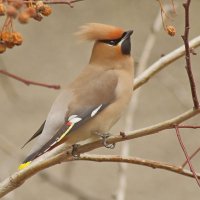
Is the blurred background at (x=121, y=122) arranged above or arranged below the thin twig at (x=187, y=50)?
below

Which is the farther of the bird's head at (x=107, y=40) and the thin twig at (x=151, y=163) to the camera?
the bird's head at (x=107, y=40)

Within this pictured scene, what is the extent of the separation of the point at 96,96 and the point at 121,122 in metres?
2.53

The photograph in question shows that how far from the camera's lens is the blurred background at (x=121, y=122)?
4691mm

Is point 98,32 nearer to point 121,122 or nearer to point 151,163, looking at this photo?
point 151,163

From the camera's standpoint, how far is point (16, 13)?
5.22 feet

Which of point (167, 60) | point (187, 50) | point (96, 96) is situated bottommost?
point (96, 96)

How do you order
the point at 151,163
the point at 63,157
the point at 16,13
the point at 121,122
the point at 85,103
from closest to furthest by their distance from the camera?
the point at 16,13 < the point at 151,163 < the point at 63,157 < the point at 85,103 < the point at 121,122

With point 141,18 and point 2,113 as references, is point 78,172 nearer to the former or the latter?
point 2,113

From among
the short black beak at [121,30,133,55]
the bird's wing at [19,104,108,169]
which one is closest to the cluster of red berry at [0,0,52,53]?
the bird's wing at [19,104,108,169]

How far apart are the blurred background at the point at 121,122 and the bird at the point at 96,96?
1802 mm

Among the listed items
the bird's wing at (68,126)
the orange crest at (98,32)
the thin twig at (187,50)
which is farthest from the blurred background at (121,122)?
the thin twig at (187,50)

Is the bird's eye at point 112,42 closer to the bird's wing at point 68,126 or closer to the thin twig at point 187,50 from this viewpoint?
the bird's wing at point 68,126

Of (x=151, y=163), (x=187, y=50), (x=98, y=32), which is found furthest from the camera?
(x=98, y=32)

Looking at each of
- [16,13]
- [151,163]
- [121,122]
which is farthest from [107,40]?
[121,122]
